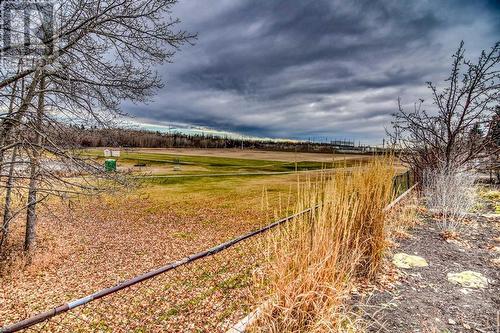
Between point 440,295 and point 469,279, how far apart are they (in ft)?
2.57

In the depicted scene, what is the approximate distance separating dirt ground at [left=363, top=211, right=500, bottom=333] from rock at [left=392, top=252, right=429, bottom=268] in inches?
5.0

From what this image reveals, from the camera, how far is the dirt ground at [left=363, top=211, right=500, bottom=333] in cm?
Answer: 307

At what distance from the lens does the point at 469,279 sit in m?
4.11

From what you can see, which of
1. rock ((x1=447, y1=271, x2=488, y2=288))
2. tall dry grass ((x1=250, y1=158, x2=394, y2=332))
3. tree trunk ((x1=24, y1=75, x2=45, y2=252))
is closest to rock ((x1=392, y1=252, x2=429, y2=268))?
rock ((x1=447, y1=271, x2=488, y2=288))

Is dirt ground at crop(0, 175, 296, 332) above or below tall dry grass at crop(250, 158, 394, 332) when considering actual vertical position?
below

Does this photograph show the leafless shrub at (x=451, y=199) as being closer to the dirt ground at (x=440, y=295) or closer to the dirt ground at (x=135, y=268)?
the dirt ground at (x=440, y=295)

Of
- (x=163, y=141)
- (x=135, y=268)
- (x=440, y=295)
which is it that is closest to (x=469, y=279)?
(x=440, y=295)

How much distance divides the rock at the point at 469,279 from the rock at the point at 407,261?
0.46 metres

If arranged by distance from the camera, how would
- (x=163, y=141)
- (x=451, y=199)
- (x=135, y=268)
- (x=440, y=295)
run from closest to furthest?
(x=440, y=295) < (x=451, y=199) < (x=135, y=268) < (x=163, y=141)

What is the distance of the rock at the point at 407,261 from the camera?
4.65 m

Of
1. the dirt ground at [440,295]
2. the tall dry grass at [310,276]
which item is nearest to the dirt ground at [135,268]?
the tall dry grass at [310,276]

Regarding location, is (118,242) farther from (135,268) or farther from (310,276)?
(310,276)

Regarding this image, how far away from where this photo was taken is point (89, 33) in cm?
679

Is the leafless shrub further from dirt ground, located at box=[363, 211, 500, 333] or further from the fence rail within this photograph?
the fence rail
